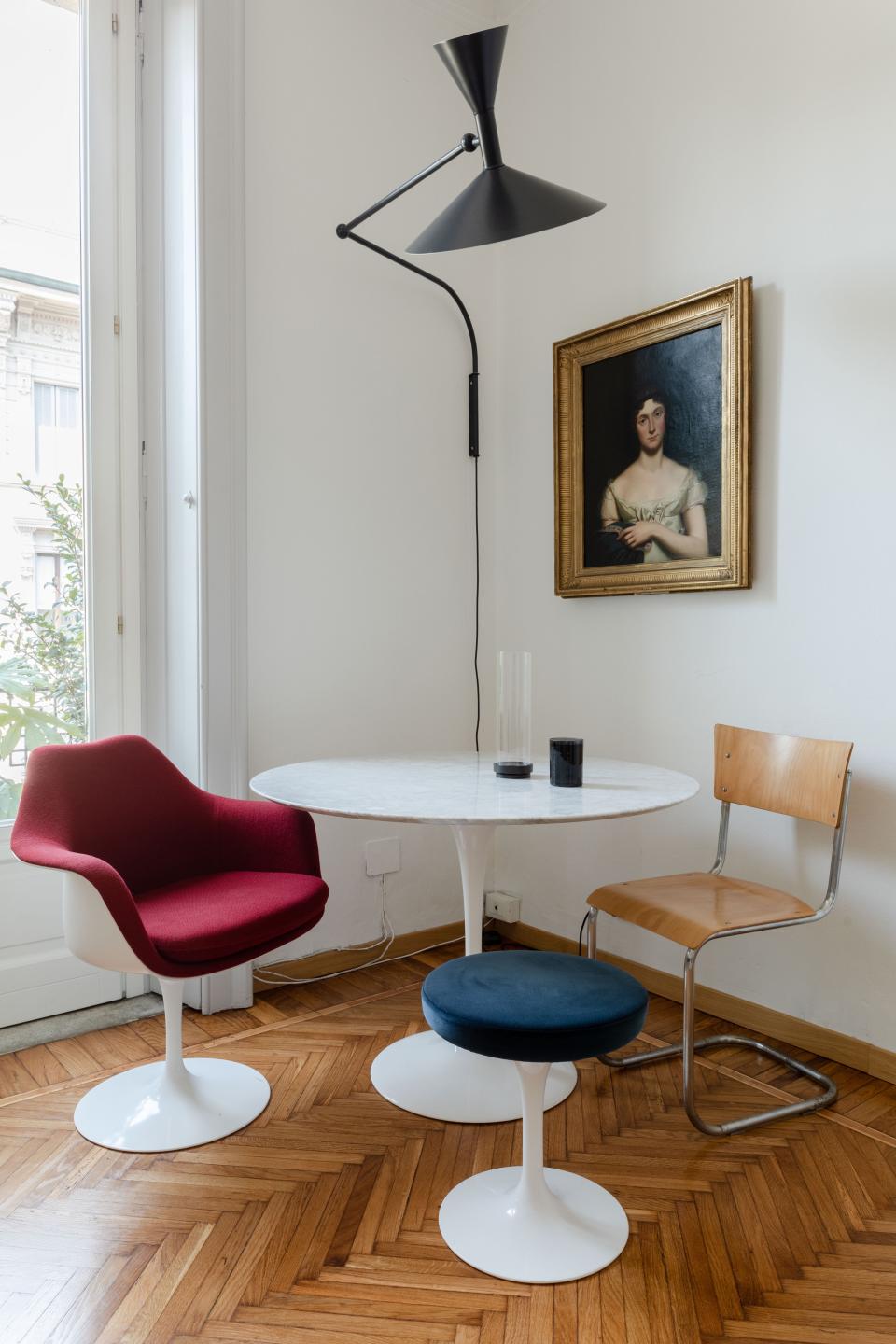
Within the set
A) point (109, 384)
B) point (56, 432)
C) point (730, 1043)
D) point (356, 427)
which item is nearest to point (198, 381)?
point (109, 384)

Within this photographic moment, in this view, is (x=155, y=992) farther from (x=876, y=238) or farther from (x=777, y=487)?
(x=876, y=238)

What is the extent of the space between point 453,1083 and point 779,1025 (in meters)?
0.88

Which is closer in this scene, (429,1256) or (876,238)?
(429,1256)

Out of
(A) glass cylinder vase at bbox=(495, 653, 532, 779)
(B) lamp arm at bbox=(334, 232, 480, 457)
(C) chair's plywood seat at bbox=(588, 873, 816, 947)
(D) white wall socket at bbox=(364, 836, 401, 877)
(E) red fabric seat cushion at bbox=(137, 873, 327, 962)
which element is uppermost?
(B) lamp arm at bbox=(334, 232, 480, 457)

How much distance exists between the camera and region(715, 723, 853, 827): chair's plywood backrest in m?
2.10

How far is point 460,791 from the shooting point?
1872mm

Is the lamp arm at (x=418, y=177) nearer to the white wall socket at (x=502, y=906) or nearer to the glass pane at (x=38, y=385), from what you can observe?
the glass pane at (x=38, y=385)

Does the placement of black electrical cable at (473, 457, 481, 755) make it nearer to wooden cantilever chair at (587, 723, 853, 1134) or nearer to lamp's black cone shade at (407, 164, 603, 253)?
wooden cantilever chair at (587, 723, 853, 1134)

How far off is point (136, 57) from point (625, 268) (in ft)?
4.91

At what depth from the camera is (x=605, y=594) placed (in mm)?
2811

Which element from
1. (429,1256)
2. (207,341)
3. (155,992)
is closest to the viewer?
(429,1256)

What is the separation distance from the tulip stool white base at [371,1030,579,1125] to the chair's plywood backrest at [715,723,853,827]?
805 millimetres

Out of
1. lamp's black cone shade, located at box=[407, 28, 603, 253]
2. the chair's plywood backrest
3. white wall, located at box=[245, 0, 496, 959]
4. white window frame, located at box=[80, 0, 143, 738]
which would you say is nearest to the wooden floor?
the chair's plywood backrest

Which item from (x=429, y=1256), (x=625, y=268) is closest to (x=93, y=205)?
(x=625, y=268)
